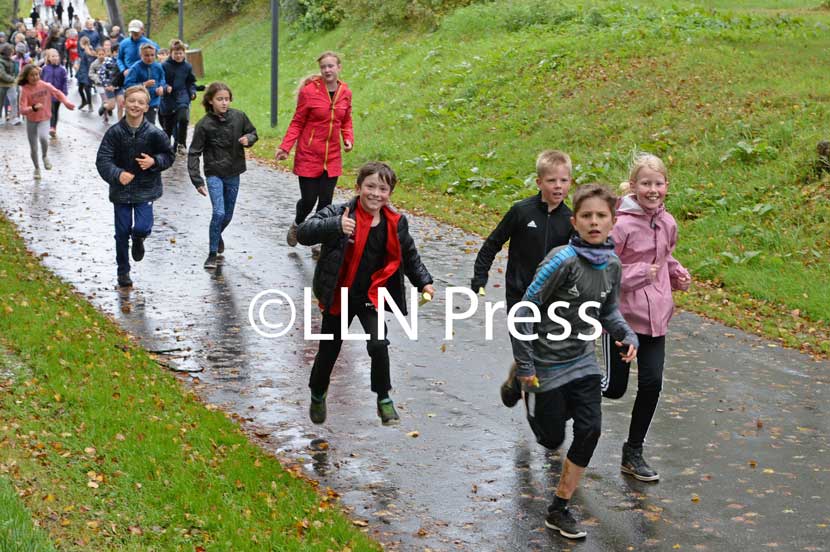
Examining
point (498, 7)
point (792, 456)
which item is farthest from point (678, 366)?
point (498, 7)

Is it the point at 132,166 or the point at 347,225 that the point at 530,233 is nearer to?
the point at 347,225

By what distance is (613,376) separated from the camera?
7.08 m

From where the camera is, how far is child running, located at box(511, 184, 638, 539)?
20.2 ft

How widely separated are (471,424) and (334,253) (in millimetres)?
1629

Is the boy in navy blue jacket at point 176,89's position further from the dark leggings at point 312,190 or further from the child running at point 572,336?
the child running at point 572,336

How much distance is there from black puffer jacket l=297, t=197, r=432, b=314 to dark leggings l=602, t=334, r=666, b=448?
1.22m

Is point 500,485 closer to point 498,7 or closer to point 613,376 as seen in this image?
point 613,376

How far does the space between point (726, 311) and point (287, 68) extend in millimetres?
25901

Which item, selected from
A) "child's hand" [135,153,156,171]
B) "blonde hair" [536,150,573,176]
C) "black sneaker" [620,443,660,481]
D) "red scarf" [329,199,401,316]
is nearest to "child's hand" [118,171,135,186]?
"child's hand" [135,153,156,171]

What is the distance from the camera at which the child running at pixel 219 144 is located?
1243 centimetres

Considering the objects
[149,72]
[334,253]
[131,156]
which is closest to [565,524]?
[334,253]

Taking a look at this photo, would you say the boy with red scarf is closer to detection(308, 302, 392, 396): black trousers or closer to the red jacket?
detection(308, 302, 392, 396): black trousers

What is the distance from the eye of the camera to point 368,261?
721cm

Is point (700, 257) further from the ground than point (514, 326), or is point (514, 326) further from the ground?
point (514, 326)
